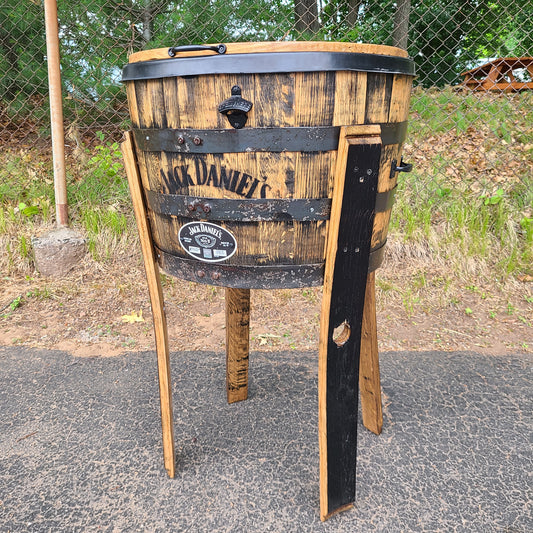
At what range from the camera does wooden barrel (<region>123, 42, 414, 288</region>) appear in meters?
1.17

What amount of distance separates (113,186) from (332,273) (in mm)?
3134

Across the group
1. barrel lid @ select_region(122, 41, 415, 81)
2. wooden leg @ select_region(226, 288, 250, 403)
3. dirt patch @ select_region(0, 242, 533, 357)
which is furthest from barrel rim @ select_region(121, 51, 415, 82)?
dirt patch @ select_region(0, 242, 533, 357)

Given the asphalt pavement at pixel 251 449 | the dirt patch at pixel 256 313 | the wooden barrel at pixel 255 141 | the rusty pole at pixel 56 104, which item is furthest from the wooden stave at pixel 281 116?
the rusty pole at pixel 56 104

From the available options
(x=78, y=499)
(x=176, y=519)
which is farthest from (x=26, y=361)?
(x=176, y=519)


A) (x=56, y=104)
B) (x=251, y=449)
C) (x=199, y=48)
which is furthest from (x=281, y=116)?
(x=56, y=104)

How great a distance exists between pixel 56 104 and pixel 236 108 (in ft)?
8.94

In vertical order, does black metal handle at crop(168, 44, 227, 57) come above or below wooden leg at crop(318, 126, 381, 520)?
above

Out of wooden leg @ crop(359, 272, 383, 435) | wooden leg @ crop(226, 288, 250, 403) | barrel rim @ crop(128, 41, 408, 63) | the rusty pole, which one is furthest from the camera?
the rusty pole

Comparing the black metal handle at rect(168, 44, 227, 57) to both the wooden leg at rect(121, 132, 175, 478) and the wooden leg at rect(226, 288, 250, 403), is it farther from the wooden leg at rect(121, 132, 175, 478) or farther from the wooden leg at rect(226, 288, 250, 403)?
the wooden leg at rect(226, 288, 250, 403)

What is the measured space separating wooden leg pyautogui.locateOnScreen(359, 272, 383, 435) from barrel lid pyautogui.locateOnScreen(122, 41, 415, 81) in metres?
0.84

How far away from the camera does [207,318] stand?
3143mm

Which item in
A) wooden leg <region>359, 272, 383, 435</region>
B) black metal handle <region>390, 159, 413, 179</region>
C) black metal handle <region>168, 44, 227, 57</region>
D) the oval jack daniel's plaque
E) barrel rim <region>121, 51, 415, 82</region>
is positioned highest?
black metal handle <region>168, 44, 227, 57</region>

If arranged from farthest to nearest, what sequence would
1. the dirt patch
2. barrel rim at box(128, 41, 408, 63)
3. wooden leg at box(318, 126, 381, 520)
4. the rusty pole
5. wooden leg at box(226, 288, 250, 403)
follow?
the rusty pole, the dirt patch, wooden leg at box(226, 288, 250, 403), wooden leg at box(318, 126, 381, 520), barrel rim at box(128, 41, 408, 63)

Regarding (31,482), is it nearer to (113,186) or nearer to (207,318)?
(207,318)
